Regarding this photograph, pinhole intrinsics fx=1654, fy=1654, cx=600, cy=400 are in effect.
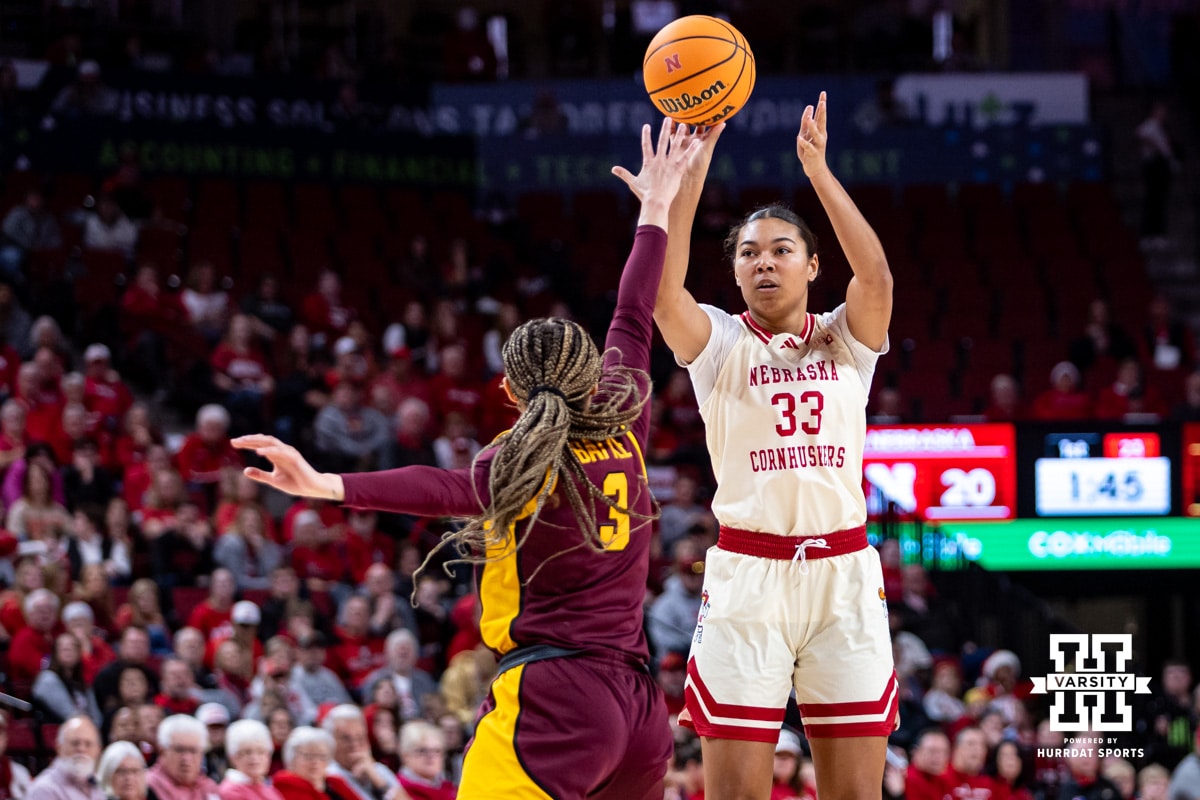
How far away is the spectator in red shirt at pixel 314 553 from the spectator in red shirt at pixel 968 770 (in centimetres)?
420

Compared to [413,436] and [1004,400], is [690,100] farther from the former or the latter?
[1004,400]

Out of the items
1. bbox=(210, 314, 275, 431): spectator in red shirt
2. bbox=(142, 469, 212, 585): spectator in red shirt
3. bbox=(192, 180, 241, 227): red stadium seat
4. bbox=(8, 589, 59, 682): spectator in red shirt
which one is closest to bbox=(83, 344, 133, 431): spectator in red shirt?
bbox=(210, 314, 275, 431): spectator in red shirt

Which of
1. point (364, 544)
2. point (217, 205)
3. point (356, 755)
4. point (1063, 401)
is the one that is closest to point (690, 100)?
point (356, 755)

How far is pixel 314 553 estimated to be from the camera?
1119cm

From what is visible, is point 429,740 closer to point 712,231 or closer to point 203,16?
point 712,231

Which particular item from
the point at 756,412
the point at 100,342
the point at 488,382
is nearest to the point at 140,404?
the point at 100,342

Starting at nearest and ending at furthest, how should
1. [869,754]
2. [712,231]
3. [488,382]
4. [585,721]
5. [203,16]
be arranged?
1. [585,721]
2. [869,754]
3. [488,382]
4. [712,231]
5. [203,16]

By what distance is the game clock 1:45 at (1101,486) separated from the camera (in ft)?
41.7

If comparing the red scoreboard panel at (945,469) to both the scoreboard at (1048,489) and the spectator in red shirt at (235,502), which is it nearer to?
the scoreboard at (1048,489)

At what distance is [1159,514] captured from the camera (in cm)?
1283

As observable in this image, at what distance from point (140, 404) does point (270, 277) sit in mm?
1820

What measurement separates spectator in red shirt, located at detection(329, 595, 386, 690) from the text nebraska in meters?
5.97

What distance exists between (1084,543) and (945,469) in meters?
1.29

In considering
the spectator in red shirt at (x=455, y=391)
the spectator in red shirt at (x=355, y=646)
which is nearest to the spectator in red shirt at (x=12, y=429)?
the spectator in red shirt at (x=355, y=646)
